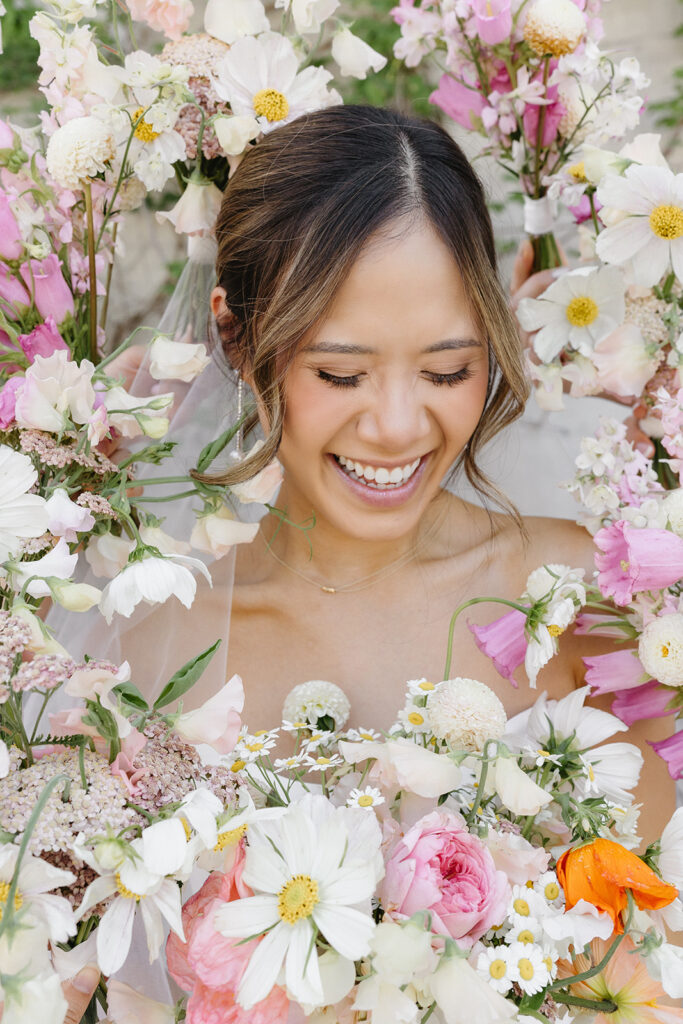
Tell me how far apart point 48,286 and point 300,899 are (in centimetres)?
79

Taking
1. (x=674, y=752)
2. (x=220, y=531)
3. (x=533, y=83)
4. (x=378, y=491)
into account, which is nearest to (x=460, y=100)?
(x=533, y=83)

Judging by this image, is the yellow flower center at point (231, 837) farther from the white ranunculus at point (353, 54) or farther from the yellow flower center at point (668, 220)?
the white ranunculus at point (353, 54)

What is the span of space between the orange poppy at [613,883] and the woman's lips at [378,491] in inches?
25.5

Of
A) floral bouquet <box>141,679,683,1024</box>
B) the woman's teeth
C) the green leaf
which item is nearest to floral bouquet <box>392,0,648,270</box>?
the woman's teeth

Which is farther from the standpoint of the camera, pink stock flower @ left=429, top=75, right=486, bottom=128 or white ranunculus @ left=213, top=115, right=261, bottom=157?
pink stock flower @ left=429, top=75, right=486, bottom=128

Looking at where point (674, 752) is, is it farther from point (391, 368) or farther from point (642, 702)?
point (391, 368)

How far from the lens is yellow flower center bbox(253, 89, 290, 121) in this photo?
1.32 meters

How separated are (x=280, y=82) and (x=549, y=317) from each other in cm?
45

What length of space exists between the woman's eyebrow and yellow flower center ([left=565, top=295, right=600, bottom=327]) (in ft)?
0.54

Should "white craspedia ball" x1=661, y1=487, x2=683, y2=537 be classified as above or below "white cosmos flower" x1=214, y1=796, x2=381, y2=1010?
above

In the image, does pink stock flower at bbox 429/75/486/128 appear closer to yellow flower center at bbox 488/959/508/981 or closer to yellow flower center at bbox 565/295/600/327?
yellow flower center at bbox 565/295/600/327

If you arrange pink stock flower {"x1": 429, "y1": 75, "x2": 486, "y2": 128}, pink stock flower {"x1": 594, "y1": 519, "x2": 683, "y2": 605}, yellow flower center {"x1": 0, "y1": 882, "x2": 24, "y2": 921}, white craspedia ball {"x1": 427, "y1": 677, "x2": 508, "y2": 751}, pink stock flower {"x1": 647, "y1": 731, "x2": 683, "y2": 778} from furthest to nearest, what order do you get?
1. pink stock flower {"x1": 429, "y1": 75, "x2": 486, "y2": 128}
2. pink stock flower {"x1": 647, "y1": 731, "x2": 683, "y2": 778}
3. pink stock flower {"x1": 594, "y1": 519, "x2": 683, "y2": 605}
4. white craspedia ball {"x1": 427, "y1": 677, "x2": 508, "y2": 751}
5. yellow flower center {"x1": 0, "y1": 882, "x2": 24, "y2": 921}

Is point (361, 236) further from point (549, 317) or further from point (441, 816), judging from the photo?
point (441, 816)

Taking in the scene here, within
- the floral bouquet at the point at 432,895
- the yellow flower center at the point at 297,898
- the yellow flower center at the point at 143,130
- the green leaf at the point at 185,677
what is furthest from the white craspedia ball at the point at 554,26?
the yellow flower center at the point at 297,898
